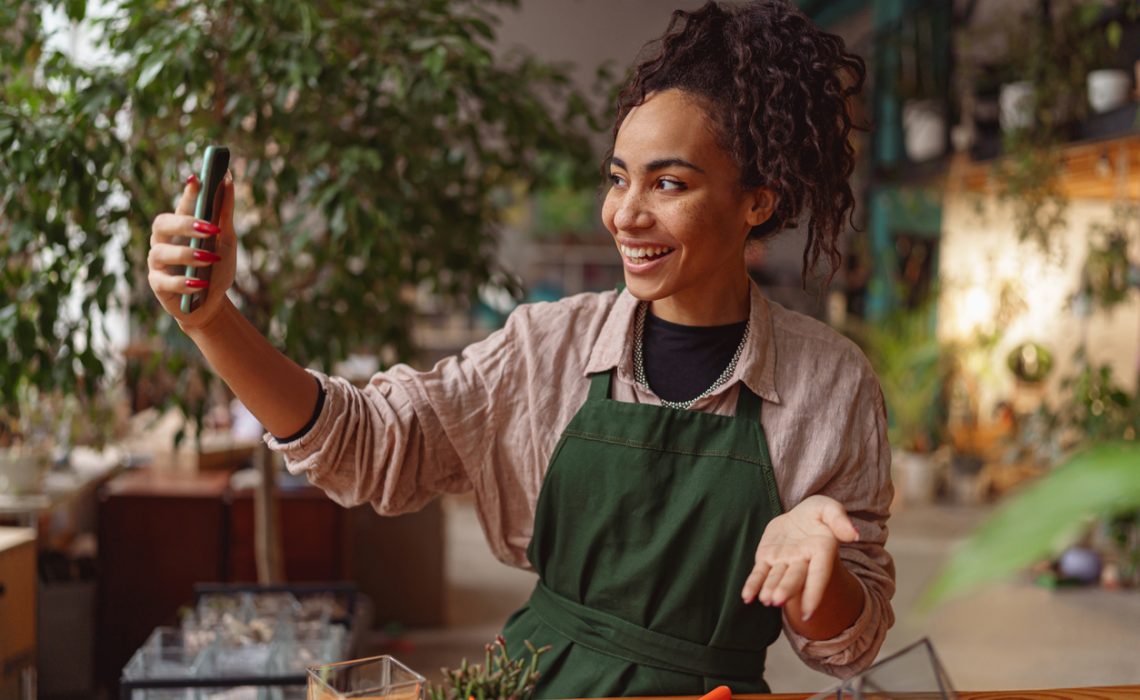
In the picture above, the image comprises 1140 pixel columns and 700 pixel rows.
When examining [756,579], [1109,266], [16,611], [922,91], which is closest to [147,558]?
[16,611]

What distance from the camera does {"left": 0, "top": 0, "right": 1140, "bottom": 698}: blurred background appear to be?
2.25 m

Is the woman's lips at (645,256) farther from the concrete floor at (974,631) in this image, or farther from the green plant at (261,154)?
the concrete floor at (974,631)

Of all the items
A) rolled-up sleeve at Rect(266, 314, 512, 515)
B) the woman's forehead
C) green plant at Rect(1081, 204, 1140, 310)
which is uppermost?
green plant at Rect(1081, 204, 1140, 310)

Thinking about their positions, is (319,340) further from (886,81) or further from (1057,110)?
(886,81)

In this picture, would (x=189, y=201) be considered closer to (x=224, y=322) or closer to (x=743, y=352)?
(x=224, y=322)

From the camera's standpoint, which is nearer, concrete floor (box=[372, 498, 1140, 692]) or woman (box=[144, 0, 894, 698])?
woman (box=[144, 0, 894, 698])

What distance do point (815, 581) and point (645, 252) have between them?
0.49m

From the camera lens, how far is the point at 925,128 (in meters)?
7.82

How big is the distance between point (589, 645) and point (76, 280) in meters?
1.60

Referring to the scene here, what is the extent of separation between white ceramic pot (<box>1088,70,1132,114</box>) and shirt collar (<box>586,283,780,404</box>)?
5.13 m

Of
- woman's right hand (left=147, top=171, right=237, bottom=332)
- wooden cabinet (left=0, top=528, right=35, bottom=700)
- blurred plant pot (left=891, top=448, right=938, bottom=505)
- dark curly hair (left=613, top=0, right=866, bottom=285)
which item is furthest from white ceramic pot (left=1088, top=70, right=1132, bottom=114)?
woman's right hand (left=147, top=171, right=237, bottom=332)

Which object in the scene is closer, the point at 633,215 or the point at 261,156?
the point at 633,215

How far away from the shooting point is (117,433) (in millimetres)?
4492

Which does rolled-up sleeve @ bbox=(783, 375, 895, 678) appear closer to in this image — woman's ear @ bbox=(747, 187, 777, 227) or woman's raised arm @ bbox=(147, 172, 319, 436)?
woman's ear @ bbox=(747, 187, 777, 227)
